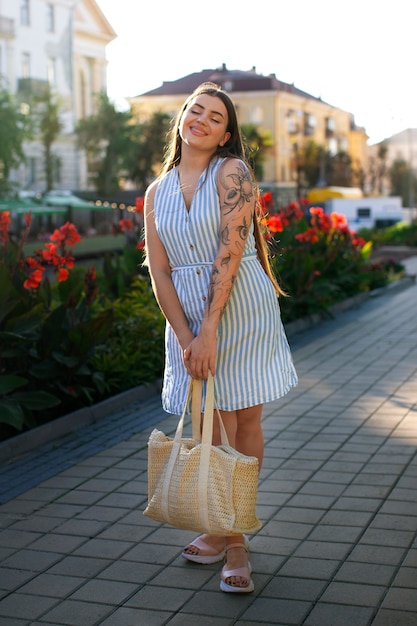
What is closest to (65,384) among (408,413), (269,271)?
(408,413)

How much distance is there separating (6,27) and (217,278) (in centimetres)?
5425

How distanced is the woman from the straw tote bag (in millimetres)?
189

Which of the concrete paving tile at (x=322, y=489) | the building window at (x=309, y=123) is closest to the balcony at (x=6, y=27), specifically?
the building window at (x=309, y=123)

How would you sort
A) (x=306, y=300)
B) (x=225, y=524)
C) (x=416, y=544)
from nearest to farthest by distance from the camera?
(x=225, y=524) < (x=416, y=544) < (x=306, y=300)

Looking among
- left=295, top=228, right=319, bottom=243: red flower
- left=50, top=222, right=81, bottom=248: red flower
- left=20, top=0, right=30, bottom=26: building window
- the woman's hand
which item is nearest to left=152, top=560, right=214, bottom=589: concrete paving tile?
the woman's hand

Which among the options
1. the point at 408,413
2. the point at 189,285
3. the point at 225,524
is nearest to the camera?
the point at 225,524

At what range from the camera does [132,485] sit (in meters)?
5.89

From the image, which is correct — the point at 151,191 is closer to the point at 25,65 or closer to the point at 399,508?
the point at 399,508

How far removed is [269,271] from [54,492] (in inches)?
81.1

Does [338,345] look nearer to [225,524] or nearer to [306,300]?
[306,300]

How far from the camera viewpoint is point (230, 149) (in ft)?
14.2

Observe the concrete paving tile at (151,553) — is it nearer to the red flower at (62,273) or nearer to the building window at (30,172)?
the red flower at (62,273)

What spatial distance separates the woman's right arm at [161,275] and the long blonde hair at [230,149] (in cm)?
18

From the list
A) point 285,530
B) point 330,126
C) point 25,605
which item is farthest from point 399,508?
point 330,126
